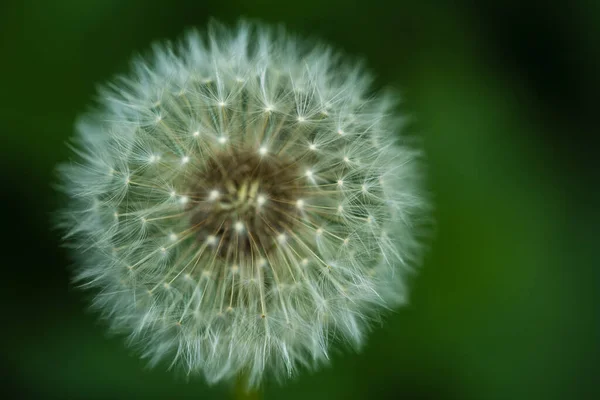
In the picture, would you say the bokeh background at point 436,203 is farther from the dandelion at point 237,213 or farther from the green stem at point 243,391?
the dandelion at point 237,213

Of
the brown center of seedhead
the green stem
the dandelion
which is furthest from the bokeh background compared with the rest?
the brown center of seedhead

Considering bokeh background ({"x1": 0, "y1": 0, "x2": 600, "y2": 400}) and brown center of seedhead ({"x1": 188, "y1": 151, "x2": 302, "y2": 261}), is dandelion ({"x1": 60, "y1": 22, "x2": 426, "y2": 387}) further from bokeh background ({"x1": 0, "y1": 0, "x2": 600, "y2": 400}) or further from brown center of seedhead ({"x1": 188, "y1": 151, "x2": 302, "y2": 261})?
bokeh background ({"x1": 0, "y1": 0, "x2": 600, "y2": 400})

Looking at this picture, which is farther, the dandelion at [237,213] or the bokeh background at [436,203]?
the bokeh background at [436,203]

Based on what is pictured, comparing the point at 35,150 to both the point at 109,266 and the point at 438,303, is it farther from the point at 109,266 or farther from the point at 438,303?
the point at 438,303

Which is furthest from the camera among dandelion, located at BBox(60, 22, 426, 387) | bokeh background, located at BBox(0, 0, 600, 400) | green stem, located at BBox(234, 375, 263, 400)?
bokeh background, located at BBox(0, 0, 600, 400)

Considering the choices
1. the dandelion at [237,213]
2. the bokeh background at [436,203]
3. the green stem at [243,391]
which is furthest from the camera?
the bokeh background at [436,203]

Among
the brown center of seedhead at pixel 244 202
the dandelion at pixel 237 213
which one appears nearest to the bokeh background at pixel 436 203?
the dandelion at pixel 237 213

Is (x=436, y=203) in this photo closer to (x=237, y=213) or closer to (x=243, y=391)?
(x=237, y=213)
